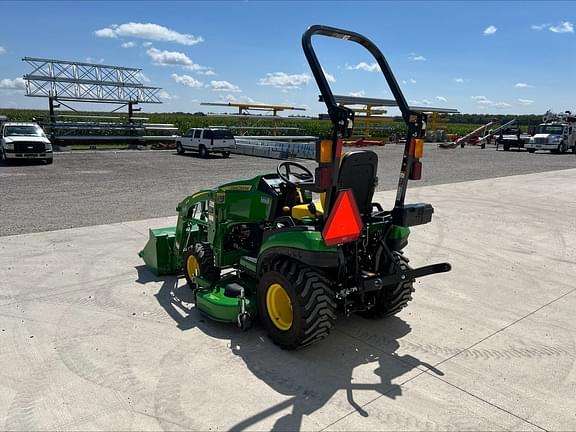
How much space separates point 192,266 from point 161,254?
0.71 meters

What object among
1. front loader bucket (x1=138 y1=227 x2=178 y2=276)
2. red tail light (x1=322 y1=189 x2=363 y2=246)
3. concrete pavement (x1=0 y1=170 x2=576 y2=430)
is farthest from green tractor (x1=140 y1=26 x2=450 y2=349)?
front loader bucket (x1=138 y1=227 x2=178 y2=276)

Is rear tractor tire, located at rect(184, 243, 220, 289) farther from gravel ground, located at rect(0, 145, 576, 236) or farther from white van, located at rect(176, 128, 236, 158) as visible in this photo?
white van, located at rect(176, 128, 236, 158)

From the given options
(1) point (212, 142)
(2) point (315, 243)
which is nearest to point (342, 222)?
(2) point (315, 243)

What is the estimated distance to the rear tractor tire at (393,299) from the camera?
443 cm

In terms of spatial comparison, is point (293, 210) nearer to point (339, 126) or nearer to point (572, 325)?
point (339, 126)

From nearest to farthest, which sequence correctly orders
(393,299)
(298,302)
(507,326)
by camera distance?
(298,302) < (393,299) < (507,326)

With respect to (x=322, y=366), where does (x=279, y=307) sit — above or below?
above

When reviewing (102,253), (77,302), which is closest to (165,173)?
(102,253)

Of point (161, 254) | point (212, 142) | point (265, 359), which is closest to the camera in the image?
point (265, 359)

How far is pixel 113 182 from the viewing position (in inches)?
542

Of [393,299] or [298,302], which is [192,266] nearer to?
[298,302]

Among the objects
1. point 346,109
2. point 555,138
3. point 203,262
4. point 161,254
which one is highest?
point 346,109

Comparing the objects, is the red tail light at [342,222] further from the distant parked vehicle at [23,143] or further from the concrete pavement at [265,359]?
the distant parked vehicle at [23,143]

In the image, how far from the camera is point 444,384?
352 centimetres
